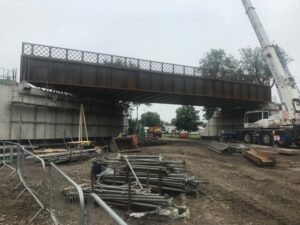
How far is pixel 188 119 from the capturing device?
273 ft

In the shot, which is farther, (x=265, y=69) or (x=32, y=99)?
(x=265, y=69)

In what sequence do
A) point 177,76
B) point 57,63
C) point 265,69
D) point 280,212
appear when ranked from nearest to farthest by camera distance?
point 280,212 → point 57,63 → point 177,76 → point 265,69

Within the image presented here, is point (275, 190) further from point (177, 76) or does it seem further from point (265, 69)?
point (265, 69)

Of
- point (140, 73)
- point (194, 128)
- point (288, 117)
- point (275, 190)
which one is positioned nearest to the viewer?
point (275, 190)

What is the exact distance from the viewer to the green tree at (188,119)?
82562mm

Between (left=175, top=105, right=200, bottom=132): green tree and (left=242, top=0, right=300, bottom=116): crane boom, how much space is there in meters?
52.4

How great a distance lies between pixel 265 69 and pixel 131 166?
6191 centimetres

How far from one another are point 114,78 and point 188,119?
2139 inches

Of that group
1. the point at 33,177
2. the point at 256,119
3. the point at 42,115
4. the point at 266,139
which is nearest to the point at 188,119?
the point at 256,119

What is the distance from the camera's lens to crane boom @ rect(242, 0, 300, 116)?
1137 inches

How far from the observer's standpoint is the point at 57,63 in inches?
1080

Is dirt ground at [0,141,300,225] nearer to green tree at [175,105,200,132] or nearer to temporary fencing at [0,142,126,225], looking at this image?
temporary fencing at [0,142,126,225]

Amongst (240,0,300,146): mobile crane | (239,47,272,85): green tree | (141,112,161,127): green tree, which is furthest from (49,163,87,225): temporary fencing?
(141,112,161,127): green tree

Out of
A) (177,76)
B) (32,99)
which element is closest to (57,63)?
(32,99)
